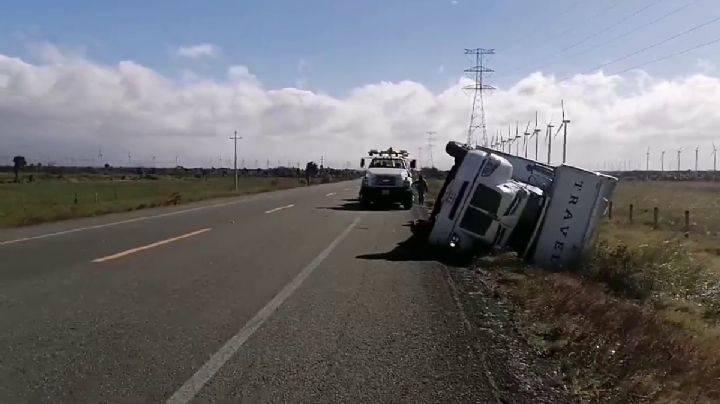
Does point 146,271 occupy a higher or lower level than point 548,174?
lower

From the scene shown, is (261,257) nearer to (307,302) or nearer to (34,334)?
(307,302)

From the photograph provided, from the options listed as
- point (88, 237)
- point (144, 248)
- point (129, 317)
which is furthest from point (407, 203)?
point (129, 317)

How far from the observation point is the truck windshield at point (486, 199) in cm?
1545

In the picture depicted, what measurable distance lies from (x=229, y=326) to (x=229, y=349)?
1.04 m

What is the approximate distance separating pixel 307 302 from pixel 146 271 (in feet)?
12.3

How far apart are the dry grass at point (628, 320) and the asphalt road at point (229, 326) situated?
101 centimetres

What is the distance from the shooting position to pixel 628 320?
9188 millimetres

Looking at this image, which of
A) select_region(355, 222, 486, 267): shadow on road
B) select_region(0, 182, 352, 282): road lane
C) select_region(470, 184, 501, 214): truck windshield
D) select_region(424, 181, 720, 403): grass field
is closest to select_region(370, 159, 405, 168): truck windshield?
select_region(0, 182, 352, 282): road lane

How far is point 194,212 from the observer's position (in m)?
29.3

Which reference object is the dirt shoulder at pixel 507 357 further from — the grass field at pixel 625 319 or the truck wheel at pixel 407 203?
the truck wheel at pixel 407 203

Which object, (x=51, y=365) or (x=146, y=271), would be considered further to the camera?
(x=146, y=271)

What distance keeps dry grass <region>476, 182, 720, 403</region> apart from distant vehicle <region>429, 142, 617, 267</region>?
2.61 ft

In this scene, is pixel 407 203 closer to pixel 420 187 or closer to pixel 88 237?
pixel 420 187

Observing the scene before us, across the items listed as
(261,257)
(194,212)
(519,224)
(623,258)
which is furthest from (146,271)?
(194,212)
